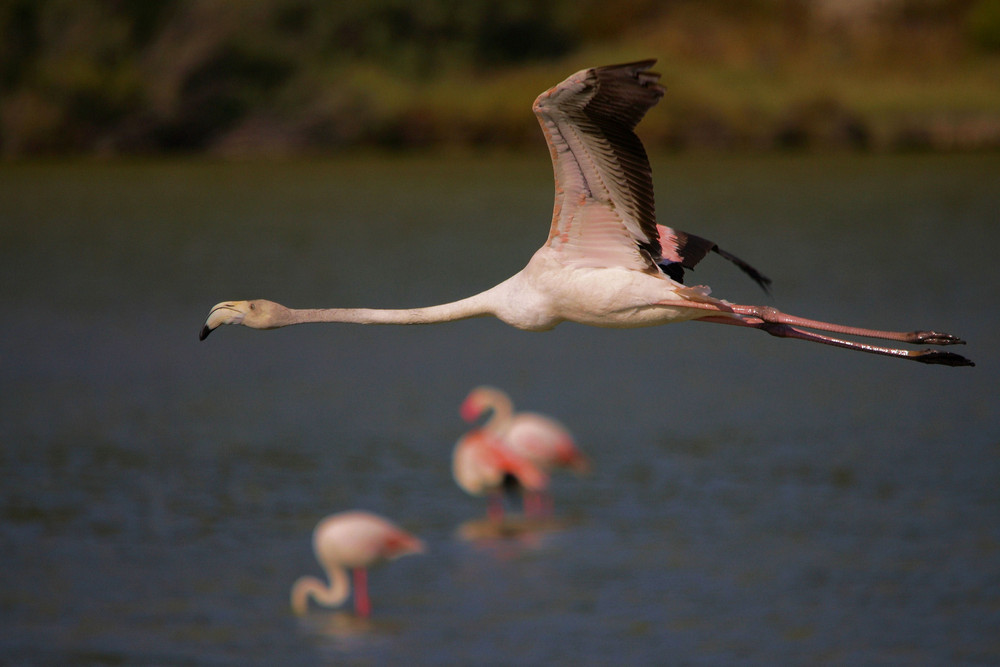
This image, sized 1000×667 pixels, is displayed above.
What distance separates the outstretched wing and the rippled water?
40.5ft

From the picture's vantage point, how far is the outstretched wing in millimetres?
8008

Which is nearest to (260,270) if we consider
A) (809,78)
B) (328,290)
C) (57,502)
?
(328,290)

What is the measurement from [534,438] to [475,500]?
212cm

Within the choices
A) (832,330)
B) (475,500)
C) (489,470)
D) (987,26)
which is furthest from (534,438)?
(987,26)

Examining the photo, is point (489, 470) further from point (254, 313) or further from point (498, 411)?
point (254, 313)

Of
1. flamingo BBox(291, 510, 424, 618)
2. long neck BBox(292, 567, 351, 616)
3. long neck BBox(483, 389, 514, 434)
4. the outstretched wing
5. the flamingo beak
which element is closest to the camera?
the outstretched wing

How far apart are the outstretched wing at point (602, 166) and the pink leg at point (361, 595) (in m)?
14.8

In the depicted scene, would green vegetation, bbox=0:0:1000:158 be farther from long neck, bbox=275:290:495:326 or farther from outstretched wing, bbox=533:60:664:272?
outstretched wing, bbox=533:60:664:272

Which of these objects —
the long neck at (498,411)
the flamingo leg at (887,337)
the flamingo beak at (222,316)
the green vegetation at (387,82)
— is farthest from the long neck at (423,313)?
the green vegetation at (387,82)

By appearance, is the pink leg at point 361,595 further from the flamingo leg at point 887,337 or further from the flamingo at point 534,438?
the flamingo leg at point 887,337

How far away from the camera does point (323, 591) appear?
2244 centimetres

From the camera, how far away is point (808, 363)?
3706 cm

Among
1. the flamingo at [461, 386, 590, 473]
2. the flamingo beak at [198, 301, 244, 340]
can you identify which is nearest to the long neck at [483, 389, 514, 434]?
the flamingo at [461, 386, 590, 473]

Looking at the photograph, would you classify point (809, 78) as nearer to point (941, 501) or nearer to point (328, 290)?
point (328, 290)
